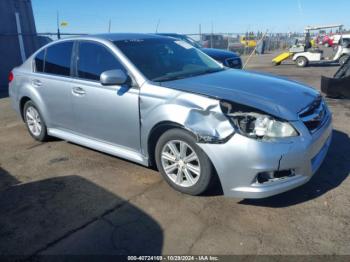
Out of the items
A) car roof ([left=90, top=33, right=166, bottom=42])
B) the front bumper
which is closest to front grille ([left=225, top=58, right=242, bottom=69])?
car roof ([left=90, top=33, right=166, bottom=42])

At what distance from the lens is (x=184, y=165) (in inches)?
140

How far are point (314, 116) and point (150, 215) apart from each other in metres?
1.99

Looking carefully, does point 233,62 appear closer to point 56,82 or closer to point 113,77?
point 56,82

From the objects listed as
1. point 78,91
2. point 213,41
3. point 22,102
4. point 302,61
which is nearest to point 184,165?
point 78,91

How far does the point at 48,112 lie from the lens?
5.12 m

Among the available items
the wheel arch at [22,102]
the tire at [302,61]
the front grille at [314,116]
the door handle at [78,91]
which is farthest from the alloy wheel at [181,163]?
the tire at [302,61]

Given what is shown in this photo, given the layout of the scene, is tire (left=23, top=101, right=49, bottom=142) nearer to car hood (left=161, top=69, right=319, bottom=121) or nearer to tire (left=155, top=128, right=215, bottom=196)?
tire (left=155, top=128, right=215, bottom=196)

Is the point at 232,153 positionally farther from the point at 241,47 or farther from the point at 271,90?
the point at 241,47

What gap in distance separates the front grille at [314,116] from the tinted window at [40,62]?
3.95 m

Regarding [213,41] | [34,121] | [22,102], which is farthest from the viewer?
[213,41]

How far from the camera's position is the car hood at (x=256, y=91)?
329 centimetres

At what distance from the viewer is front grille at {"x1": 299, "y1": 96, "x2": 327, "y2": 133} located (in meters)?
3.37

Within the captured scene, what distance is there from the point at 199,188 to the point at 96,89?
1.82m

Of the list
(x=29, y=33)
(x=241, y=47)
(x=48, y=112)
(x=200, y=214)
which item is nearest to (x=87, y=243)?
(x=200, y=214)
